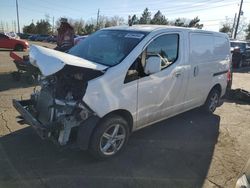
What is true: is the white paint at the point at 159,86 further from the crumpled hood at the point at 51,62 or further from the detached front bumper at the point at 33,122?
the detached front bumper at the point at 33,122

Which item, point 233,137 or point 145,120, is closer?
point 145,120

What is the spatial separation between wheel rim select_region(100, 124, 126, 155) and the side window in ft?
4.11

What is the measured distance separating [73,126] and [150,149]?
5.12ft

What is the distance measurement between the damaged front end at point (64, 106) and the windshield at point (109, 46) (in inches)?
22.2

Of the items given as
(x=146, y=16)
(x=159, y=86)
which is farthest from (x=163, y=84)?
(x=146, y=16)

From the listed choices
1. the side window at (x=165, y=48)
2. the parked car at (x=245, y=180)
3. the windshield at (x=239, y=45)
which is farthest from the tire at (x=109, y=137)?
the windshield at (x=239, y=45)

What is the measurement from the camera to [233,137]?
571 centimetres

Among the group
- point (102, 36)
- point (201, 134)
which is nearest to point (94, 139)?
point (102, 36)

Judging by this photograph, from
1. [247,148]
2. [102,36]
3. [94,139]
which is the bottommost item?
[247,148]

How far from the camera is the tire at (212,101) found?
22.2 feet

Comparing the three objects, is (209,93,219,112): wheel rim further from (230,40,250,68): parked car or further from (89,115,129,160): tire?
(230,40,250,68): parked car

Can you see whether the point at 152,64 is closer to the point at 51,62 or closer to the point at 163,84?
the point at 163,84

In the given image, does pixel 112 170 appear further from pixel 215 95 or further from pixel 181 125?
pixel 215 95

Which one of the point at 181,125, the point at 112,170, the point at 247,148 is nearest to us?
the point at 112,170
